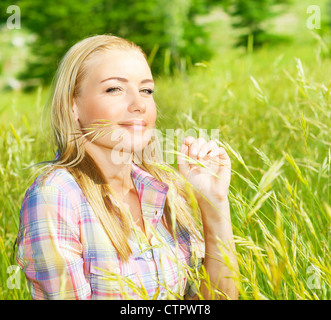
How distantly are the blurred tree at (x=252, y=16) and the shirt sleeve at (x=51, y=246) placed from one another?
1425 centimetres

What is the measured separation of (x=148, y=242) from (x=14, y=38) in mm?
20628

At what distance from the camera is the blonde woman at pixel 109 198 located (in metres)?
Result: 1.06

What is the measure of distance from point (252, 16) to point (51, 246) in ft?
48.4

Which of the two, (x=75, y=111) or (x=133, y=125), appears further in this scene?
(x=75, y=111)

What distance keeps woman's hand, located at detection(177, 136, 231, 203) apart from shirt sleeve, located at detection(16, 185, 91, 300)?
1.27 ft

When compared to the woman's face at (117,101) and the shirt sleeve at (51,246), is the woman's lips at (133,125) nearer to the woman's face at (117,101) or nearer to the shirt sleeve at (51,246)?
the woman's face at (117,101)

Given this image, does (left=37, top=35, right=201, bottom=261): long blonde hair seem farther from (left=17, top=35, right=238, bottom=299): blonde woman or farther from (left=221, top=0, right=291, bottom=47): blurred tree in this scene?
(left=221, top=0, right=291, bottom=47): blurred tree

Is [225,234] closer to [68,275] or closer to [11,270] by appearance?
[68,275]

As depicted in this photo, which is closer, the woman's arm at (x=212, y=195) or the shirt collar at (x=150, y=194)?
the woman's arm at (x=212, y=195)

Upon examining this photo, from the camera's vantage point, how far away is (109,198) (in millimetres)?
1281

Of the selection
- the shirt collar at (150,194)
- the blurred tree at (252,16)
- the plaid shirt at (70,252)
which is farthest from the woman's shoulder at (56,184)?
the blurred tree at (252,16)

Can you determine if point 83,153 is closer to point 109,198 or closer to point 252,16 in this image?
point 109,198

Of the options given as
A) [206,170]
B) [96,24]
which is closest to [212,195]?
[206,170]
